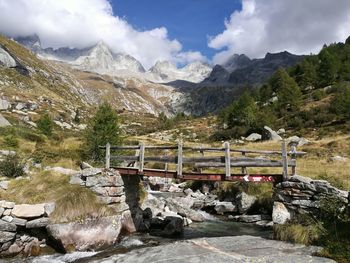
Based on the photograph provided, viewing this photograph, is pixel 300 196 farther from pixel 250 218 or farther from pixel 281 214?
pixel 250 218

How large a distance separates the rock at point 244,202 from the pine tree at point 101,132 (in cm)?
1139

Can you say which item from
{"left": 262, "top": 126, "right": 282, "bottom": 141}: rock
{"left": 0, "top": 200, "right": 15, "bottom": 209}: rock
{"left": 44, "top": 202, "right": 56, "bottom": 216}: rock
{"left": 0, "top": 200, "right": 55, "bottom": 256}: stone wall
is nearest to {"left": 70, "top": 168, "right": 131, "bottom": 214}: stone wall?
{"left": 44, "top": 202, "right": 56, "bottom": 216}: rock

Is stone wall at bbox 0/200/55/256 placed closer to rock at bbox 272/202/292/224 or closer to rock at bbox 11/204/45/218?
rock at bbox 11/204/45/218

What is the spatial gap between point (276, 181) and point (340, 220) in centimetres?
530

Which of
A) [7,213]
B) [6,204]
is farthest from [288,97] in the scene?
[7,213]

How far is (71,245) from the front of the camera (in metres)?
16.5

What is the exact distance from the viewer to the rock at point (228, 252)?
12453 millimetres

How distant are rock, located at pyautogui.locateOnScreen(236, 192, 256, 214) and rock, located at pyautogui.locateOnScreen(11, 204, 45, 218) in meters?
13.6

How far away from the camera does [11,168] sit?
21.8 metres

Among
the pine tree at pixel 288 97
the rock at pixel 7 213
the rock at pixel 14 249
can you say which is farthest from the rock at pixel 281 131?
the rock at pixel 14 249

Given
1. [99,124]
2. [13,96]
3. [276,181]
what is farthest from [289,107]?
[13,96]

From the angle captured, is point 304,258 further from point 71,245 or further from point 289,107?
point 289,107

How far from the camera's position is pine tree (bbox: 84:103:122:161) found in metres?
29.4

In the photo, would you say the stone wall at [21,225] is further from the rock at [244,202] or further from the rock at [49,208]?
the rock at [244,202]
